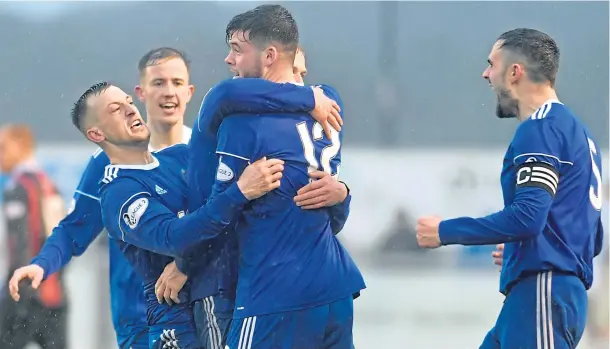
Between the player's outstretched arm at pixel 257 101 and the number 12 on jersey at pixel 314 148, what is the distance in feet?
0.11

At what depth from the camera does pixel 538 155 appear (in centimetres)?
356

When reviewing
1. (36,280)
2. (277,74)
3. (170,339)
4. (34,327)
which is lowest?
(34,327)

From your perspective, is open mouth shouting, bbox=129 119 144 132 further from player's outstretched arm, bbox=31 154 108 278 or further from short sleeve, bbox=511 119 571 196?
short sleeve, bbox=511 119 571 196

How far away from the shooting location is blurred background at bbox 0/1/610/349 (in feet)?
38.8

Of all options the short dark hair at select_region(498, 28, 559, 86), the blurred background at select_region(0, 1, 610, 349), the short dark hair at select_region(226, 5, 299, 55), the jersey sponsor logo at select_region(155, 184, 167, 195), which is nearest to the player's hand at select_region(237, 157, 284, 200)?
the short dark hair at select_region(226, 5, 299, 55)

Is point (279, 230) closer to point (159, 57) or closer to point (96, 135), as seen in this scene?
point (96, 135)

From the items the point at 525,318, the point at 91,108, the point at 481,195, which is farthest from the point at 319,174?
the point at 481,195

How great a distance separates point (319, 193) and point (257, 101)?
347mm

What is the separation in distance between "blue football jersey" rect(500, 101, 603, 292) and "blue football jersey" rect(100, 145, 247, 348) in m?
0.96

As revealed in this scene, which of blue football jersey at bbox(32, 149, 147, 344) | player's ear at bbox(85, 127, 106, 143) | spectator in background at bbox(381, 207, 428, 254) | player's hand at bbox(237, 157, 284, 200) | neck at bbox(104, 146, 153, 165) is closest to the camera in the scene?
player's hand at bbox(237, 157, 284, 200)

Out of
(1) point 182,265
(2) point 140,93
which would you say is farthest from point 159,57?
(1) point 182,265

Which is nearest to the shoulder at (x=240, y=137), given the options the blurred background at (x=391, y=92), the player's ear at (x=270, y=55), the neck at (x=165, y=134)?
the player's ear at (x=270, y=55)

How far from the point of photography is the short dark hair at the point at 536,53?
3.78 m

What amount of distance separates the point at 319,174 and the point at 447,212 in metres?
8.69
